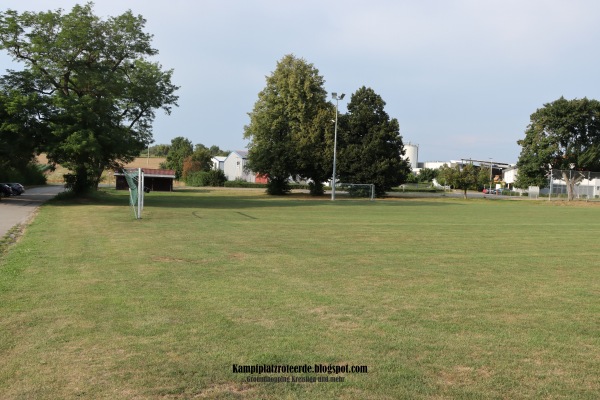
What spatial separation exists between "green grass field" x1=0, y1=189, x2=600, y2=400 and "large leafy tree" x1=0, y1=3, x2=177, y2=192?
21.4 metres

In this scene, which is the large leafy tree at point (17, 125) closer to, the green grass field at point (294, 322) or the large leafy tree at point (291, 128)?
the green grass field at point (294, 322)

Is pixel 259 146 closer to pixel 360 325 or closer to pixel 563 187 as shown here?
pixel 563 187

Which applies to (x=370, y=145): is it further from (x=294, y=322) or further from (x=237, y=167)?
(x=237, y=167)

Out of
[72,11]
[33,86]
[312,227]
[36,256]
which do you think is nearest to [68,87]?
[33,86]

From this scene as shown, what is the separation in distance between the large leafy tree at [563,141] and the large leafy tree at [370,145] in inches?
612

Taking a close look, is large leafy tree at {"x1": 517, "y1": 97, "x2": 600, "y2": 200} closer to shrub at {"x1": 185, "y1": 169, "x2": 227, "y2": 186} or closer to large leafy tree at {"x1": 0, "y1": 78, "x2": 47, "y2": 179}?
shrub at {"x1": 185, "y1": 169, "x2": 227, "y2": 186}

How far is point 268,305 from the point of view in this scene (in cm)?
738

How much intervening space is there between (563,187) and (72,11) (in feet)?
197

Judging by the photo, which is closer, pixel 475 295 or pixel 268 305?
pixel 268 305

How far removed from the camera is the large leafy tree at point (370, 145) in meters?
58.6

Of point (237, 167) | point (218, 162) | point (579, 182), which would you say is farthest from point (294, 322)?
point (218, 162)

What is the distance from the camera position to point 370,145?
58.5 m

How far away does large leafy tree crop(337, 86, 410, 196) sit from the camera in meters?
58.6

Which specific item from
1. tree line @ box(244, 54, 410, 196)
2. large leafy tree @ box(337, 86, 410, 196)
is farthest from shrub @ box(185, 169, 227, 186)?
large leafy tree @ box(337, 86, 410, 196)
